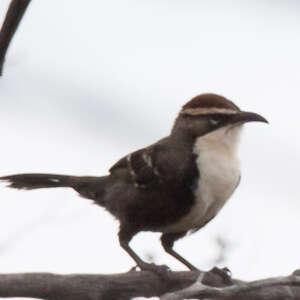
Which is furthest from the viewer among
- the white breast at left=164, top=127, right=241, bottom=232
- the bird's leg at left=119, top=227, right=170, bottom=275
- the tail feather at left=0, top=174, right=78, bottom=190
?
A: the tail feather at left=0, top=174, right=78, bottom=190

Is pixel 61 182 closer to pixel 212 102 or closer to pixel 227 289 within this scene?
pixel 212 102

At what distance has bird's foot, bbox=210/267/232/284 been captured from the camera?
4141 millimetres

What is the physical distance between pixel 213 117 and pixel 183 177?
1.67 feet

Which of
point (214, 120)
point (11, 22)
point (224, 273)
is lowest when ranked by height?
point (224, 273)

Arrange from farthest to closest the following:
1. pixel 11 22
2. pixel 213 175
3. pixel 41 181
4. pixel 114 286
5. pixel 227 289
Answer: pixel 41 181
pixel 213 175
pixel 114 286
pixel 227 289
pixel 11 22

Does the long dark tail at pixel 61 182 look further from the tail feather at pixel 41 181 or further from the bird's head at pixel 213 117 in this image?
the bird's head at pixel 213 117

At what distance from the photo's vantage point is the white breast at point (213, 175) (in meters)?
4.54

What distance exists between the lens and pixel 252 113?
4.69 metres

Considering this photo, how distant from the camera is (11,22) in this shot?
78.7 inches

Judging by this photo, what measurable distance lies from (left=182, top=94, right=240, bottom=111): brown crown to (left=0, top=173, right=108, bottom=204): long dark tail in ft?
3.02

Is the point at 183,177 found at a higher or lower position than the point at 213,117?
lower

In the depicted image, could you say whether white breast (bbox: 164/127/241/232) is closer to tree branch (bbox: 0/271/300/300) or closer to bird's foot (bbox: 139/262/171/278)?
bird's foot (bbox: 139/262/171/278)

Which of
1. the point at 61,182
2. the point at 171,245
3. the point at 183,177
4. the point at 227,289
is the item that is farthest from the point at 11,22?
the point at 61,182

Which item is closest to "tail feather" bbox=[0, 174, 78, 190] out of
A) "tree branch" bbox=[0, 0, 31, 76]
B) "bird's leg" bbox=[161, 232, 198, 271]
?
"bird's leg" bbox=[161, 232, 198, 271]
